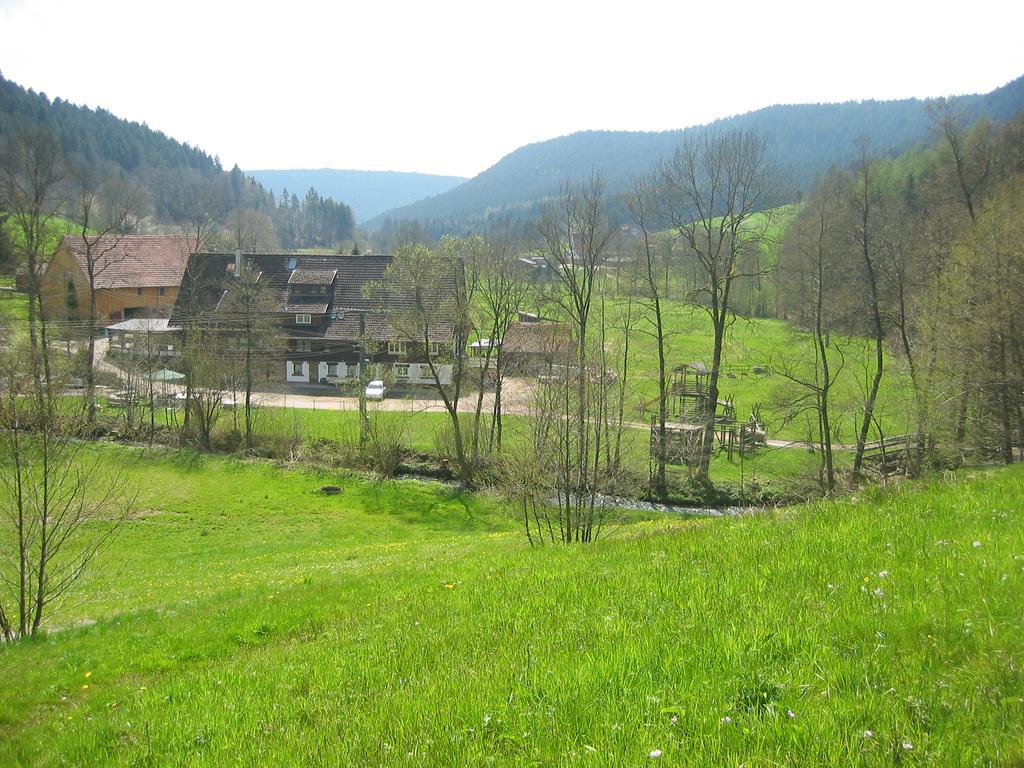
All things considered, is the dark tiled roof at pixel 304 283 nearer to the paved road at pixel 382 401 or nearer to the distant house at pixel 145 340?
the distant house at pixel 145 340

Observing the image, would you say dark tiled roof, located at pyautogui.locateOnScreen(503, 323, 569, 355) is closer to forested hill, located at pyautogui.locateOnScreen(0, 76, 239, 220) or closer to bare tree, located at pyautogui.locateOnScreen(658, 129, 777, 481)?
bare tree, located at pyautogui.locateOnScreen(658, 129, 777, 481)

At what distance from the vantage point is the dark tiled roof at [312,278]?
6284 cm

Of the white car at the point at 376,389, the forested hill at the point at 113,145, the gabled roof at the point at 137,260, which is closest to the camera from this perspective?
the white car at the point at 376,389

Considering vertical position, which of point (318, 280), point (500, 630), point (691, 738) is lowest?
point (500, 630)

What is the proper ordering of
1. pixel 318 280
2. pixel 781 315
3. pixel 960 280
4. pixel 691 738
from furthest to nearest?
pixel 781 315 < pixel 318 280 < pixel 960 280 < pixel 691 738

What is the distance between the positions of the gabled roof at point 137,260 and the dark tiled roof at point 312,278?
2662cm

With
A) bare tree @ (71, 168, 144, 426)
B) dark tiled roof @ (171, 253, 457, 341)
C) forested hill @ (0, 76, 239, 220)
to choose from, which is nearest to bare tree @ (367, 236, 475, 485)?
dark tiled roof @ (171, 253, 457, 341)

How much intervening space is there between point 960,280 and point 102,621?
104 feet

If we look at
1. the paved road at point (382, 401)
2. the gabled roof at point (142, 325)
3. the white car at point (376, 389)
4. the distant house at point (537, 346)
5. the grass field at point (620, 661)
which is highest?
the gabled roof at point (142, 325)

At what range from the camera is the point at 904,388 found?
3278 centimetres

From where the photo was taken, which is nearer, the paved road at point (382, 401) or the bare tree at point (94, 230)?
the bare tree at point (94, 230)

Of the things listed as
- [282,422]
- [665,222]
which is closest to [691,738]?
[665,222]

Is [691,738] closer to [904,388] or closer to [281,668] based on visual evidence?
[281,668]

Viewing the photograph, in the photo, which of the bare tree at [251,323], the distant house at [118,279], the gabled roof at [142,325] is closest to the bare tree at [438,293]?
the bare tree at [251,323]
